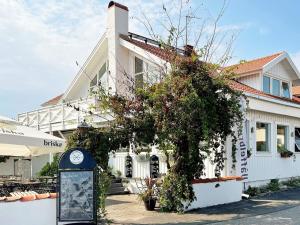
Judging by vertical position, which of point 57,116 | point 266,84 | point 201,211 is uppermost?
point 266,84

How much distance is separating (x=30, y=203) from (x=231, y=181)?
7405mm

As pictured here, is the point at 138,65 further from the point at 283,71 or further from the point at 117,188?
the point at 283,71

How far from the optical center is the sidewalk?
10445 mm

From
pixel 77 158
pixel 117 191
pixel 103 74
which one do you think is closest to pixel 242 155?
pixel 117 191

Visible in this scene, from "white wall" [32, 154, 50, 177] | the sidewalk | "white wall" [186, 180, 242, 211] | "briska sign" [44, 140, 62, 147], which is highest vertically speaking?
"briska sign" [44, 140, 62, 147]

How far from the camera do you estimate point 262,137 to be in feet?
56.3

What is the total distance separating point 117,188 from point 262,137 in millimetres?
6440

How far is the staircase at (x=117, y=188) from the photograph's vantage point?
1624 centimetres

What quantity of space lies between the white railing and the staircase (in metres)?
3.57

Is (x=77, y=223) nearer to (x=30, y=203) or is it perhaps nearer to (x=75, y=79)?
(x=30, y=203)

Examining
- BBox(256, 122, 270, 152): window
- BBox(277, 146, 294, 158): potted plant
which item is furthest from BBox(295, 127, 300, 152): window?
BBox(256, 122, 270, 152): window

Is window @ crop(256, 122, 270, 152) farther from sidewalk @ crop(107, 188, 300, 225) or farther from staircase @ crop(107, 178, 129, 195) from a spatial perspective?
staircase @ crop(107, 178, 129, 195)

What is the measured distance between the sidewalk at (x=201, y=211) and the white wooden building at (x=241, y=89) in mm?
1851

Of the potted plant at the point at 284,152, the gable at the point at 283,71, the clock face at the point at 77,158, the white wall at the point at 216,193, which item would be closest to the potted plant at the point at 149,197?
the white wall at the point at 216,193
